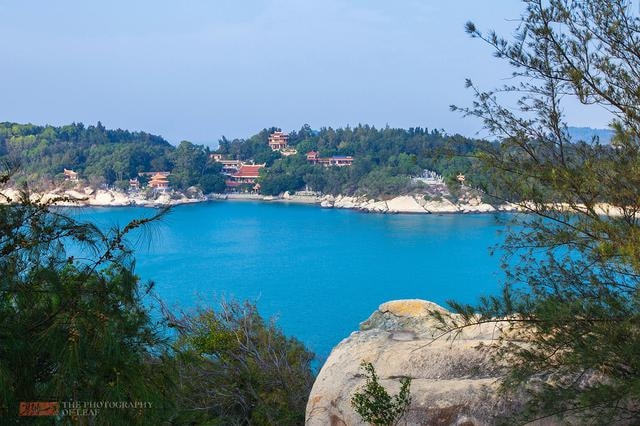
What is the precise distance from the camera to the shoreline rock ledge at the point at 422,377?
3266 mm

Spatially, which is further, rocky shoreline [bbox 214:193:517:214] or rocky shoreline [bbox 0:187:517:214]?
rocky shoreline [bbox 0:187:517:214]

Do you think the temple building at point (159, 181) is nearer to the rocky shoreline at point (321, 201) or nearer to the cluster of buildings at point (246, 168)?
the rocky shoreline at point (321, 201)

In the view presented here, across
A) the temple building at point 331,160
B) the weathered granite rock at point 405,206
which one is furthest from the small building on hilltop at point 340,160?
the weathered granite rock at point 405,206

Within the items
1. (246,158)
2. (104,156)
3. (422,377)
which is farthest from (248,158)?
(422,377)

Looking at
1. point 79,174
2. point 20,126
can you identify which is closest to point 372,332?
point 79,174

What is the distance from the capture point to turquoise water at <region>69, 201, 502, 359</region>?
50.8ft

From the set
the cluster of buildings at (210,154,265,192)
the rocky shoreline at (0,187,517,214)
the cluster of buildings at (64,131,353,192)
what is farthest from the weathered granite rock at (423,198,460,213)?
the cluster of buildings at (210,154,265,192)

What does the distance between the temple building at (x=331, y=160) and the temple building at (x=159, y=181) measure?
11.1 metres

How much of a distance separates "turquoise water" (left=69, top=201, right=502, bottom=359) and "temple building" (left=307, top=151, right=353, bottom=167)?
13.9 meters

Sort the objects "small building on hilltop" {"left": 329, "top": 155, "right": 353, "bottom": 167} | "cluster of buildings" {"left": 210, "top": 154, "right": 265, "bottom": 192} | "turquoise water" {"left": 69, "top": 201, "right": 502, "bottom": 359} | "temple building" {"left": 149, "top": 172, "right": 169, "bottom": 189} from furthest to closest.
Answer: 1. "small building on hilltop" {"left": 329, "top": 155, "right": 353, "bottom": 167}
2. "cluster of buildings" {"left": 210, "top": 154, "right": 265, "bottom": 192}
3. "temple building" {"left": 149, "top": 172, "right": 169, "bottom": 189}
4. "turquoise water" {"left": 69, "top": 201, "right": 502, "bottom": 359}

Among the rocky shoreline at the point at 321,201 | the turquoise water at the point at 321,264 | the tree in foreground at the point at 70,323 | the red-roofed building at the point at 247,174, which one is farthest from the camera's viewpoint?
the red-roofed building at the point at 247,174

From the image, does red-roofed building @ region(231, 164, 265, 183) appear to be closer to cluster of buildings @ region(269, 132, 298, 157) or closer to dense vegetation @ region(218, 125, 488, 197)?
dense vegetation @ region(218, 125, 488, 197)

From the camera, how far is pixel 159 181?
40906 millimetres

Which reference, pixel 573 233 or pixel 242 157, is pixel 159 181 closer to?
pixel 242 157
